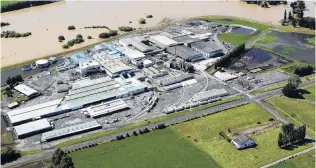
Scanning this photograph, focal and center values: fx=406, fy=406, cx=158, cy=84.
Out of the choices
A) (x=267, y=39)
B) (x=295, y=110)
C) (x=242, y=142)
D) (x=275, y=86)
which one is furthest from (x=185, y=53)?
(x=242, y=142)

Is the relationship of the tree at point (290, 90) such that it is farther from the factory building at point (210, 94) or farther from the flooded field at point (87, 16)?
the flooded field at point (87, 16)

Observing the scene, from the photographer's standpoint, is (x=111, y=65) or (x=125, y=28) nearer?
(x=111, y=65)

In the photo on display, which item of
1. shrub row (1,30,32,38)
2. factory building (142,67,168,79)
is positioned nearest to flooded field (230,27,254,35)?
factory building (142,67,168,79)

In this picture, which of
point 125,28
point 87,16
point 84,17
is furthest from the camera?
point 87,16

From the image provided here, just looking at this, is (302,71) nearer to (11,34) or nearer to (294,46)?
(294,46)

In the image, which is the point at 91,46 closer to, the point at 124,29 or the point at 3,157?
the point at 124,29

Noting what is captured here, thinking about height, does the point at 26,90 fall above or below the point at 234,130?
above
